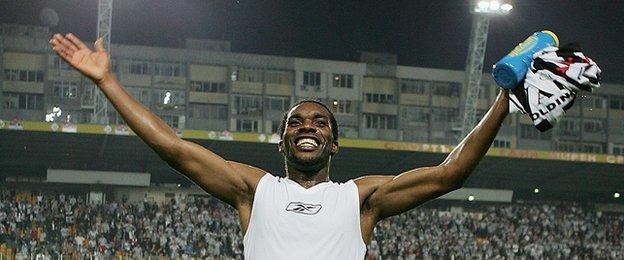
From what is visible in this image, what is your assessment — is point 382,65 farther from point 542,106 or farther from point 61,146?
point 542,106

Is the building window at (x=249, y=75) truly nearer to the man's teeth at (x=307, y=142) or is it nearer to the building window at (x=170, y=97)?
the building window at (x=170, y=97)

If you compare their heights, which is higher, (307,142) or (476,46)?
(476,46)

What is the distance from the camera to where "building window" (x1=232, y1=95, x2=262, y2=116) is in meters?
59.8

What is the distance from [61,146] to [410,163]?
13.9 meters

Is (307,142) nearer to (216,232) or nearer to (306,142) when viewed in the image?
Answer: (306,142)

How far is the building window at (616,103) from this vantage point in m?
66.6

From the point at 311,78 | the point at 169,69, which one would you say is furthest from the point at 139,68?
the point at 311,78

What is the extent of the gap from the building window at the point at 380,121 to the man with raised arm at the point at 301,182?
192 feet

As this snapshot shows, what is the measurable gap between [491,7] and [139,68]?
85.7ft

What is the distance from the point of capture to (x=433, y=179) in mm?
4453

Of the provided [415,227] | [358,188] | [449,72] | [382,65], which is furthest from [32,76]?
[358,188]

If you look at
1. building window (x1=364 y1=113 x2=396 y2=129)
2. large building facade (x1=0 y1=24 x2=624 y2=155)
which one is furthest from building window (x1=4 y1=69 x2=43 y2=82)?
building window (x1=364 y1=113 x2=396 y2=129)

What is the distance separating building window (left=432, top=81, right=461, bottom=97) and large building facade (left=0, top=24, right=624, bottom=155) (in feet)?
0.22

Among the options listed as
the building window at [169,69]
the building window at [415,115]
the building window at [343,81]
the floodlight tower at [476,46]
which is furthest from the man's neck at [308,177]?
the building window at [415,115]
